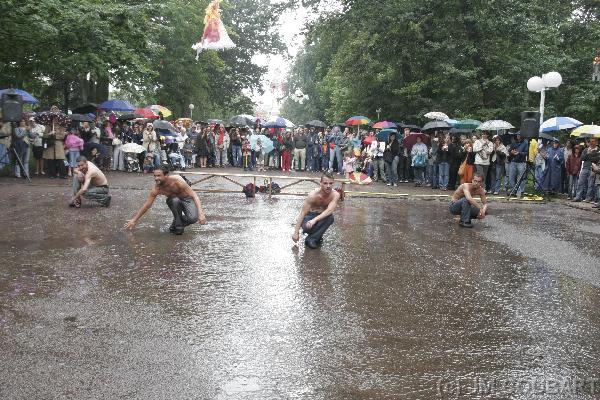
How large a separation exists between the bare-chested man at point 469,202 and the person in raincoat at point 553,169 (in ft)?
24.7

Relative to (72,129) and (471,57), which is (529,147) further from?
(72,129)

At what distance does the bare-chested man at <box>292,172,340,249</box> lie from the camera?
9.05m

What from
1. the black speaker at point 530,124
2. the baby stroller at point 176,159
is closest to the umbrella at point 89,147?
Answer: the baby stroller at point 176,159

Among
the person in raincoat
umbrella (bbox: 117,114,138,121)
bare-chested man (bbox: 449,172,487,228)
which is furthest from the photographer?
umbrella (bbox: 117,114,138,121)

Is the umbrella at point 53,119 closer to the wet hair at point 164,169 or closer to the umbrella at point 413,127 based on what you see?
the wet hair at point 164,169

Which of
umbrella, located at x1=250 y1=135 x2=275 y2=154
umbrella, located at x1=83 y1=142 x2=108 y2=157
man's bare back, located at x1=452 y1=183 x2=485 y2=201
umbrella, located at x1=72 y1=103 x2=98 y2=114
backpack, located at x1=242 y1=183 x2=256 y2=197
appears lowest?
backpack, located at x1=242 y1=183 x2=256 y2=197

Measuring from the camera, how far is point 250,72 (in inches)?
2109

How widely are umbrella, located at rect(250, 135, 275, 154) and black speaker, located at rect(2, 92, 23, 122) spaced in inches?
465

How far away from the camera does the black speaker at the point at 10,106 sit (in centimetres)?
1538

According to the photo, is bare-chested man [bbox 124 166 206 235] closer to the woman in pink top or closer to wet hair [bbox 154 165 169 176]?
wet hair [bbox 154 165 169 176]

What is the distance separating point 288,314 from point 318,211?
148 inches

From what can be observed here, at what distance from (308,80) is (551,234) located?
53.9 m

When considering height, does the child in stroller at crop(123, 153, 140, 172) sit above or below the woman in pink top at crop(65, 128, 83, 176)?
below

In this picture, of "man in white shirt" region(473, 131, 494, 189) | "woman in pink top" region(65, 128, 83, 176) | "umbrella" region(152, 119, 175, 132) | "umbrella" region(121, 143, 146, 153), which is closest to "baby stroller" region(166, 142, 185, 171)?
"umbrella" region(152, 119, 175, 132)
